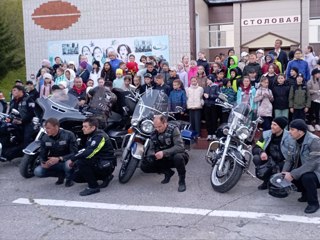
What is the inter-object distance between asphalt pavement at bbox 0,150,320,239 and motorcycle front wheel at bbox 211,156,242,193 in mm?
116

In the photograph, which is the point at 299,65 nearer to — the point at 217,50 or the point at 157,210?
the point at 157,210

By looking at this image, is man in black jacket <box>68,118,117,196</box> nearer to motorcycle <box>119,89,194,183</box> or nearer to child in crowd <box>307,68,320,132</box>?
motorcycle <box>119,89,194,183</box>

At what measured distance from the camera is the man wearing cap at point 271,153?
625 centimetres

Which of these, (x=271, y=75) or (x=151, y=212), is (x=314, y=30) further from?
(x=151, y=212)

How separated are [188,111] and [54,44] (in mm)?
10597

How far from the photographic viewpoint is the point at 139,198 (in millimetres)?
6344

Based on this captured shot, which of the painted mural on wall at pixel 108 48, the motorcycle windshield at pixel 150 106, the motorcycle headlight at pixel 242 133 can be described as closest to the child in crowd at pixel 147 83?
the motorcycle windshield at pixel 150 106

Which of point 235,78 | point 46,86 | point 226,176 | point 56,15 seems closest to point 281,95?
point 235,78

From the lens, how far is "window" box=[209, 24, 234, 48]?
82.0 feet

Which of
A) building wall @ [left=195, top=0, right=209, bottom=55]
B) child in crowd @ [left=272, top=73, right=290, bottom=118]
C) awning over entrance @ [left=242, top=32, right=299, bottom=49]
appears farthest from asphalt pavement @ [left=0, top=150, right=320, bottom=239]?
awning over entrance @ [left=242, top=32, right=299, bottom=49]

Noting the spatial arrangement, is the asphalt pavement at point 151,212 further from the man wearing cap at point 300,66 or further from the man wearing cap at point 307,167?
the man wearing cap at point 300,66

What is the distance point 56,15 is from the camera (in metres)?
18.5

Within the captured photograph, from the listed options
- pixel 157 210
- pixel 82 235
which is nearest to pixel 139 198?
pixel 157 210

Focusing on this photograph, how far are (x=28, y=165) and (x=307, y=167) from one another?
4.50 meters
